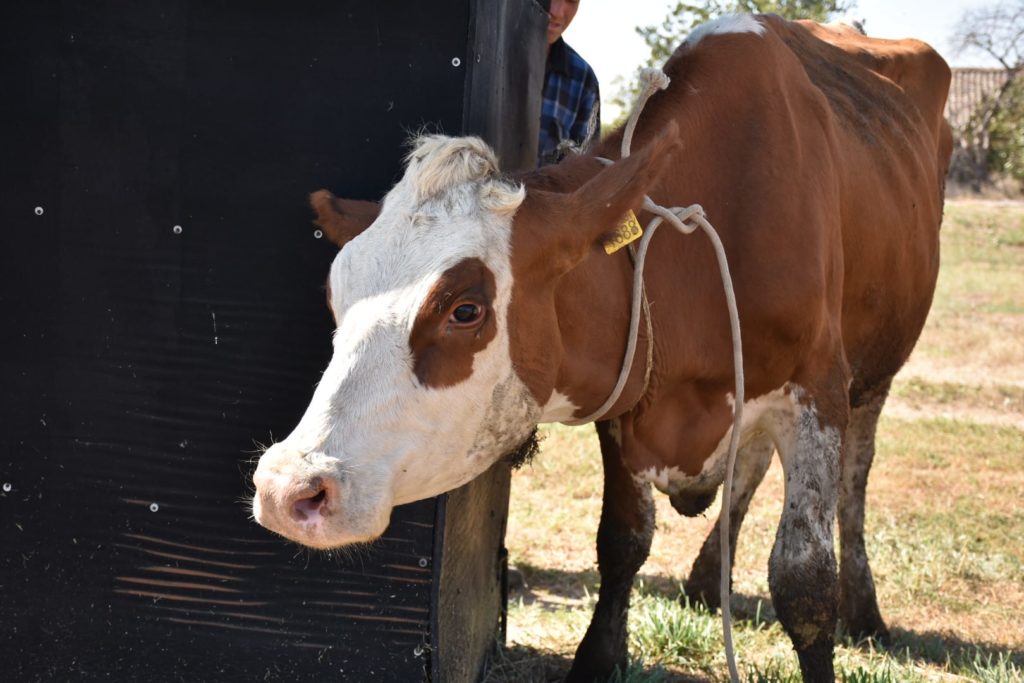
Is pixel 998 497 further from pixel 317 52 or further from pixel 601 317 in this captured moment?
pixel 317 52

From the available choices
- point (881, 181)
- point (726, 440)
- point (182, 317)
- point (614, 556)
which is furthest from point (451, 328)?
point (881, 181)

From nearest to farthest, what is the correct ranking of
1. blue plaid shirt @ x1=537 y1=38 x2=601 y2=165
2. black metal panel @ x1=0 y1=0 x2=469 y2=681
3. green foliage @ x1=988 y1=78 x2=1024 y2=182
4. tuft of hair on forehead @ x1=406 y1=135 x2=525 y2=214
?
tuft of hair on forehead @ x1=406 y1=135 x2=525 y2=214
black metal panel @ x1=0 y1=0 x2=469 y2=681
blue plaid shirt @ x1=537 y1=38 x2=601 y2=165
green foliage @ x1=988 y1=78 x2=1024 y2=182

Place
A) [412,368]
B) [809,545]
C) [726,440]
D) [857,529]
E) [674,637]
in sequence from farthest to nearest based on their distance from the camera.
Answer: [857,529], [674,637], [726,440], [809,545], [412,368]

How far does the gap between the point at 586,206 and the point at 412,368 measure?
0.62 m

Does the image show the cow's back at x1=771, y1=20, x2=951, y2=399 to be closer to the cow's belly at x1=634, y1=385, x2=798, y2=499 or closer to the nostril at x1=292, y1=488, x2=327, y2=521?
the cow's belly at x1=634, y1=385, x2=798, y2=499

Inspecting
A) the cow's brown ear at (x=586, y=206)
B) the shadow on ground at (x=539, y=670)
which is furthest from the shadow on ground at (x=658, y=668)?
the cow's brown ear at (x=586, y=206)

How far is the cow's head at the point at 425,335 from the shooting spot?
2523 millimetres

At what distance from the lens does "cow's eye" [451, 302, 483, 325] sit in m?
2.71

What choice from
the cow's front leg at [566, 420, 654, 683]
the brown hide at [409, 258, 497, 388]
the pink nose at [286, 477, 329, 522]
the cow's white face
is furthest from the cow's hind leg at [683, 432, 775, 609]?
the pink nose at [286, 477, 329, 522]

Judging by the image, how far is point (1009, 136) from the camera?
28922mm

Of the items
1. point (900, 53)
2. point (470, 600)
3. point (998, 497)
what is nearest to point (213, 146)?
point (470, 600)

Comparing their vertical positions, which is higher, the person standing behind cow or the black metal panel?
the person standing behind cow

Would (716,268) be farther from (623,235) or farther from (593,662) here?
(593,662)

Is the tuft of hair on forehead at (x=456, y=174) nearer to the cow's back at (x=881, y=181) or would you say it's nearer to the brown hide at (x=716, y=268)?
the brown hide at (x=716, y=268)
